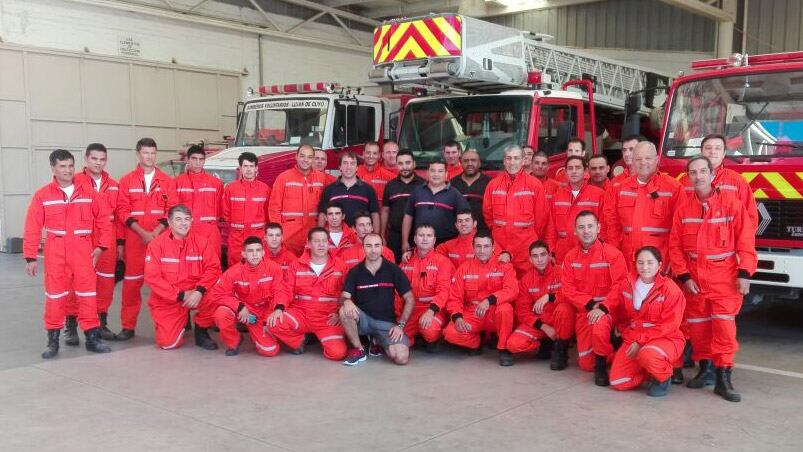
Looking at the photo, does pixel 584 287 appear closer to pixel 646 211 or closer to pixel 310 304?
pixel 646 211

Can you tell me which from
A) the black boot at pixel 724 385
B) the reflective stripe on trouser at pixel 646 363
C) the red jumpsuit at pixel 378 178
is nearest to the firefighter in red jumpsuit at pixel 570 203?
the reflective stripe on trouser at pixel 646 363

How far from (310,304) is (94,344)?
190 centimetres

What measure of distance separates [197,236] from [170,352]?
3.45 feet

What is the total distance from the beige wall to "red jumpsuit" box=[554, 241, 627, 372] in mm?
10929

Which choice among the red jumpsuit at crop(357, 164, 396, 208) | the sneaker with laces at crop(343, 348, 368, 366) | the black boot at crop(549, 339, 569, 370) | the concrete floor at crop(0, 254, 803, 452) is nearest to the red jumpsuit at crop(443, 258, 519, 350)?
the concrete floor at crop(0, 254, 803, 452)

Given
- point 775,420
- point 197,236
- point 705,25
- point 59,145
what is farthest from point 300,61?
point 775,420

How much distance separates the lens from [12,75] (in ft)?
40.7

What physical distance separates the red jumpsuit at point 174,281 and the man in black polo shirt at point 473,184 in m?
2.55

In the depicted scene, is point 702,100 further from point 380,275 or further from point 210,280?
point 210,280

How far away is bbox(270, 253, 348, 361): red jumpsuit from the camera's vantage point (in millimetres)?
5863

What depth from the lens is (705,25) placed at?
16141 millimetres

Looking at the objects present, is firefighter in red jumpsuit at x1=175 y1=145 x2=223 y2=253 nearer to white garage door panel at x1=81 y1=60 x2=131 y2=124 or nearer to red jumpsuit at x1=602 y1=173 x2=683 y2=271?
red jumpsuit at x1=602 y1=173 x2=683 y2=271

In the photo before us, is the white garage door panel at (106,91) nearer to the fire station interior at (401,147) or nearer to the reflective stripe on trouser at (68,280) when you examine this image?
the fire station interior at (401,147)

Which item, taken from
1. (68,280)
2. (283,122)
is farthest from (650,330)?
(283,122)
